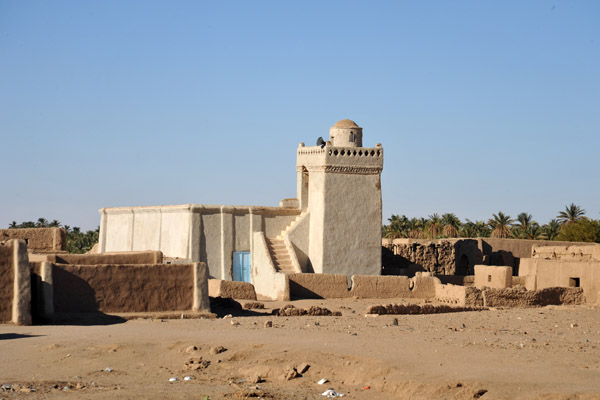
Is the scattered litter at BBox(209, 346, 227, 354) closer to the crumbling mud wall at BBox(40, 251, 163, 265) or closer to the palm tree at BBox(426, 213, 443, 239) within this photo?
the crumbling mud wall at BBox(40, 251, 163, 265)

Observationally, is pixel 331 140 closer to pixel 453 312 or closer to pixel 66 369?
pixel 453 312

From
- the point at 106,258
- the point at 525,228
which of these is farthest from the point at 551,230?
the point at 106,258

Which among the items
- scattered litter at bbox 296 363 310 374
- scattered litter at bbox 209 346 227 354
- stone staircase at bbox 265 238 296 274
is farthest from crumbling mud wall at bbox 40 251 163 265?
stone staircase at bbox 265 238 296 274

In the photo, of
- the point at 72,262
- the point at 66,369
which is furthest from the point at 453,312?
the point at 66,369

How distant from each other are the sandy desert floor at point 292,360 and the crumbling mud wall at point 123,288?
0.73 metres

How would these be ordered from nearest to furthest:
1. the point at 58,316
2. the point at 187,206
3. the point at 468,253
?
the point at 58,316, the point at 187,206, the point at 468,253

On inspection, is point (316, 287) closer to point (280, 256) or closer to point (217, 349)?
point (280, 256)

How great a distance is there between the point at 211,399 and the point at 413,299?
1426 cm

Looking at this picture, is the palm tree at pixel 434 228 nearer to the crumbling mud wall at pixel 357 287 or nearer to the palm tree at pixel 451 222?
the palm tree at pixel 451 222

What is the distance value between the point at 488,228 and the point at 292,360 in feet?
154

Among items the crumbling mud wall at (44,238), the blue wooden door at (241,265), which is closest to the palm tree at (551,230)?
the blue wooden door at (241,265)

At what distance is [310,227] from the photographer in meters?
30.1

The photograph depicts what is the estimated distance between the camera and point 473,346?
13.9 meters

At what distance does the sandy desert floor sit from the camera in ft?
38.0
